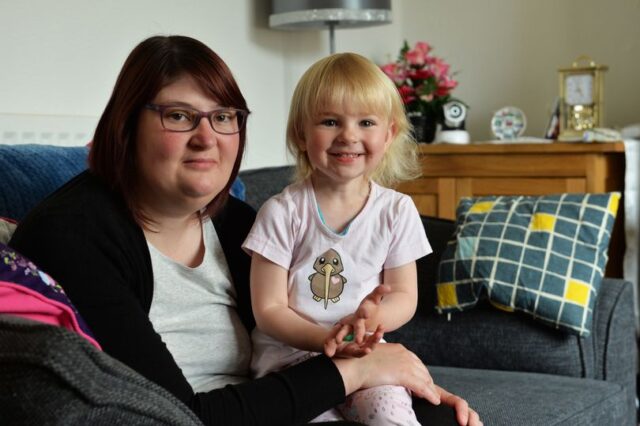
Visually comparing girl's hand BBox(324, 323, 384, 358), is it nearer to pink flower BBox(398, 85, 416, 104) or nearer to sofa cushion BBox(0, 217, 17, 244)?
sofa cushion BBox(0, 217, 17, 244)

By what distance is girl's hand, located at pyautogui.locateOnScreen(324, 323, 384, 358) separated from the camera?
144 centimetres

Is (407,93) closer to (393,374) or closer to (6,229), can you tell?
(393,374)

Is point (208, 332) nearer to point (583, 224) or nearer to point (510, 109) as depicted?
point (583, 224)

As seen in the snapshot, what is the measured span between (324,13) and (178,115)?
7.14ft

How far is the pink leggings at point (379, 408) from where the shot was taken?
1.51 metres

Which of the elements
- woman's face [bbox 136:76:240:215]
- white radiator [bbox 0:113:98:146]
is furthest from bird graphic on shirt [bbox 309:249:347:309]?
white radiator [bbox 0:113:98:146]

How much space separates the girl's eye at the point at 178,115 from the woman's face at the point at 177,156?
11mm

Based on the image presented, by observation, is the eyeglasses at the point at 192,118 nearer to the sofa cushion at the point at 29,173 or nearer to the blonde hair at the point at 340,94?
the blonde hair at the point at 340,94

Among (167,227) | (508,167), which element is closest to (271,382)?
(167,227)

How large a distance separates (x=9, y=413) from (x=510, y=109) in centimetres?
322

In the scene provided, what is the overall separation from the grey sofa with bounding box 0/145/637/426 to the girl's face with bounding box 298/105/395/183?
49 cm

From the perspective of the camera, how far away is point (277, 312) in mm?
1593

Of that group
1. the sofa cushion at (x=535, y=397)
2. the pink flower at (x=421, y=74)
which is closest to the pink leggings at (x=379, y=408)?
the sofa cushion at (x=535, y=397)

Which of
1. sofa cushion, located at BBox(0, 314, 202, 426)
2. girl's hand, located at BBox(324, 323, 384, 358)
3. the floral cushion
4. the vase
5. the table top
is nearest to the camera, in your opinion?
sofa cushion, located at BBox(0, 314, 202, 426)
